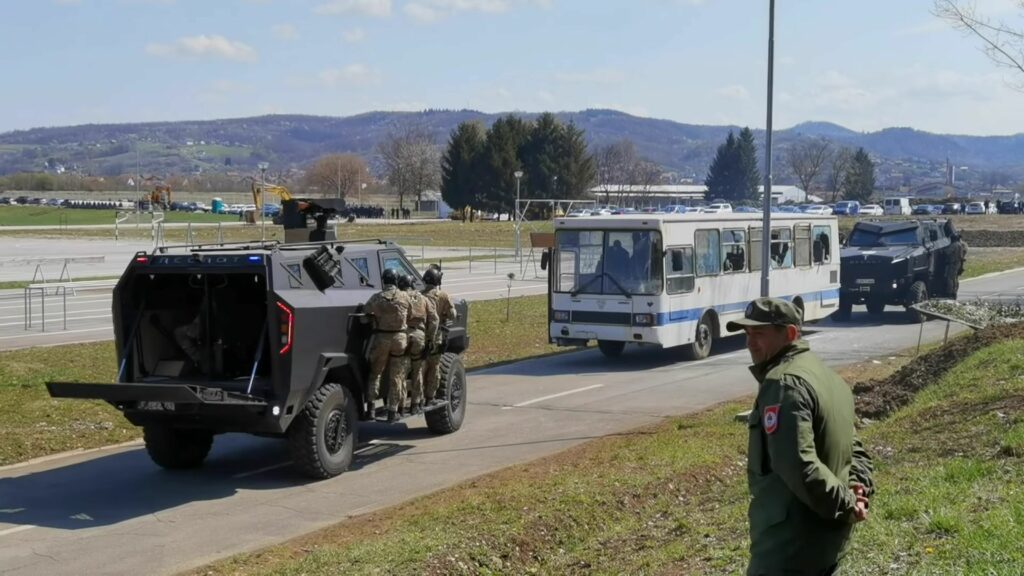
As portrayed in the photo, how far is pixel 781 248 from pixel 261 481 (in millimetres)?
15968

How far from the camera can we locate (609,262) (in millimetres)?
21344

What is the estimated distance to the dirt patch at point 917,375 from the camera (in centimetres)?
1450

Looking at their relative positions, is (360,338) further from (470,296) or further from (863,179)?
(863,179)

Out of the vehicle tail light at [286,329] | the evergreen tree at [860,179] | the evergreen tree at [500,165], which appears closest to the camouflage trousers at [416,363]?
the vehicle tail light at [286,329]

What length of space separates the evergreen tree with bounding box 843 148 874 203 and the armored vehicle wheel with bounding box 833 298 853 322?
11355 cm

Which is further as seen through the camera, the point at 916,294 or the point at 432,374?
the point at 916,294

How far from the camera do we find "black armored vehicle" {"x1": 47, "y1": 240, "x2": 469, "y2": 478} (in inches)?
445

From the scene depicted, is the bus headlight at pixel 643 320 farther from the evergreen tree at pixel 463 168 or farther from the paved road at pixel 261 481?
the evergreen tree at pixel 463 168

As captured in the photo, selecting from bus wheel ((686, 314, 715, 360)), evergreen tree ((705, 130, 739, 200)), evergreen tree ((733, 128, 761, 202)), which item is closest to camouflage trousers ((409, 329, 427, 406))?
bus wheel ((686, 314, 715, 360))

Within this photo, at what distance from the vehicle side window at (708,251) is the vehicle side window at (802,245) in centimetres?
384

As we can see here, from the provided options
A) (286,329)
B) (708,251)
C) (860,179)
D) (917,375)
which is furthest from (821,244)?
(860,179)

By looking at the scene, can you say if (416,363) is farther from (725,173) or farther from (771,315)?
(725,173)

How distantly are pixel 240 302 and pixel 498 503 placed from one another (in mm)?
4027

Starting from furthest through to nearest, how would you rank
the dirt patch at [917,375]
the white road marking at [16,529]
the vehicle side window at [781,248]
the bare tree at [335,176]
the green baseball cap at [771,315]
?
the bare tree at [335,176], the vehicle side window at [781,248], the dirt patch at [917,375], the white road marking at [16,529], the green baseball cap at [771,315]
